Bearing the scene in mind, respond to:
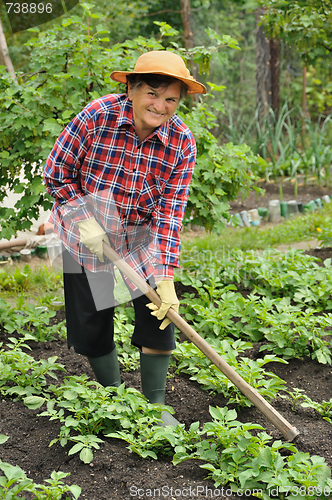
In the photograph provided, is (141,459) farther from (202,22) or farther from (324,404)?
(202,22)

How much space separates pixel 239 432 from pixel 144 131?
121cm

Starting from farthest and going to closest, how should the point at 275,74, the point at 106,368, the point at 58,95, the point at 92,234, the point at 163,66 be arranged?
1. the point at 275,74
2. the point at 58,95
3. the point at 106,368
4. the point at 92,234
5. the point at 163,66

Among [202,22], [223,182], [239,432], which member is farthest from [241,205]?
[202,22]

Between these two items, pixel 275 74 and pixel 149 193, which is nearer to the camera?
pixel 149 193

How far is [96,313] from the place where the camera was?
7.04ft

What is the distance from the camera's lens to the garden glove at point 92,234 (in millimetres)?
2027

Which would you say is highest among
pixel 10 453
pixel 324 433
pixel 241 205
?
pixel 10 453

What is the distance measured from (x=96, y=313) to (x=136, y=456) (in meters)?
0.59

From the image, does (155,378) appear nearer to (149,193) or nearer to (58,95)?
(149,193)

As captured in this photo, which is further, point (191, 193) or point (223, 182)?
point (223, 182)

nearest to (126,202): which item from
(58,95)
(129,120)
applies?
(129,120)

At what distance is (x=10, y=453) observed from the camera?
1934mm

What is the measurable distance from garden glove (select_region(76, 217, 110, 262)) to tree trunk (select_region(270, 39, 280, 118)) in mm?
7398

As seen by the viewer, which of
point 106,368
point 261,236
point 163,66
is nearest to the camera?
point 163,66
